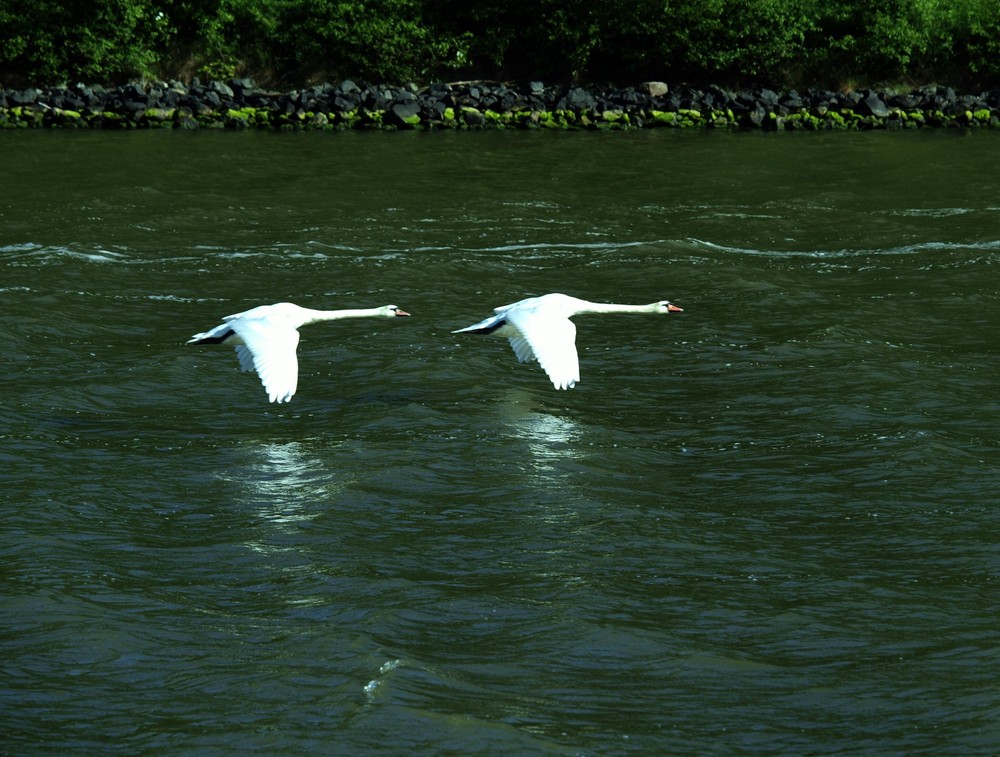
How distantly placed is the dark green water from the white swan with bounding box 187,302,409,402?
787 mm

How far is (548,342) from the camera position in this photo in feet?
47.9

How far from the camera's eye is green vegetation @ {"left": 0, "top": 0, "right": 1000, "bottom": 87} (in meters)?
50.3

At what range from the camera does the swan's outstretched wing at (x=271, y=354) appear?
1352 cm

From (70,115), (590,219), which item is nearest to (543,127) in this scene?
(70,115)

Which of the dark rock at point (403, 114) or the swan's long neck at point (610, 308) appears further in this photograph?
the dark rock at point (403, 114)

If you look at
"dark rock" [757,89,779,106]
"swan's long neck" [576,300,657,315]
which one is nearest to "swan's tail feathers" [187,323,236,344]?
"swan's long neck" [576,300,657,315]

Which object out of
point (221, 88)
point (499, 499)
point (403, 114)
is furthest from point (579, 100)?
point (499, 499)

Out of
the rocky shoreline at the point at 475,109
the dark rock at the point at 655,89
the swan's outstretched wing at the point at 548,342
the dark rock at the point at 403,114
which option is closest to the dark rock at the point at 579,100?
the rocky shoreline at the point at 475,109

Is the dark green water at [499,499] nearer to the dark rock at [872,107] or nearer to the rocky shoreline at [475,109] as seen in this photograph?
the rocky shoreline at [475,109]

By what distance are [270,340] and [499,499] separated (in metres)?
2.96

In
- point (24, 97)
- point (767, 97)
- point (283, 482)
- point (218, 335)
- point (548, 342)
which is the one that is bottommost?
point (283, 482)

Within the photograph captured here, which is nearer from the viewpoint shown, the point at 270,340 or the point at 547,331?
the point at 270,340

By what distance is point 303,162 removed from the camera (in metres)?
36.1

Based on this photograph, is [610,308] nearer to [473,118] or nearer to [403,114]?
[403,114]
